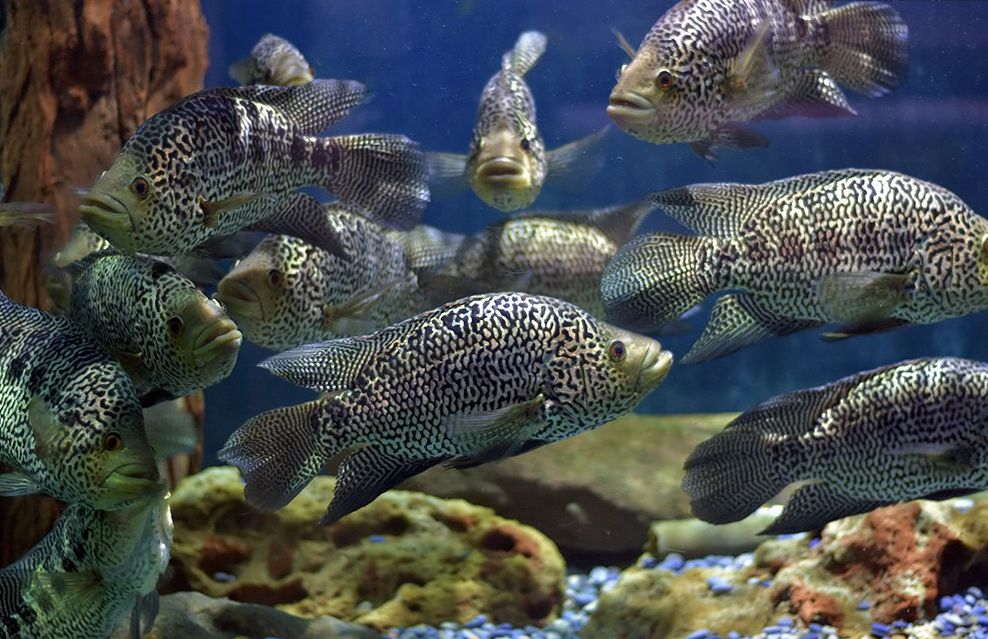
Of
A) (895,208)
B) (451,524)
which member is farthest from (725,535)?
(895,208)

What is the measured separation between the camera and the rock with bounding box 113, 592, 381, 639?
3.72m

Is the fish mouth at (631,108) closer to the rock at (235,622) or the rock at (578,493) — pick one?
the rock at (235,622)

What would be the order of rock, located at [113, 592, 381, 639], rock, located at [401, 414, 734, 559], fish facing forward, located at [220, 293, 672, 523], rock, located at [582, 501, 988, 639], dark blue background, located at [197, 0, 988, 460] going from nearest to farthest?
fish facing forward, located at [220, 293, 672, 523] → rock, located at [113, 592, 381, 639] → rock, located at [582, 501, 988, 639] → rock, located at [401, 414, 734, 559] → dark blue background, located at [197, 0, 988, 460]

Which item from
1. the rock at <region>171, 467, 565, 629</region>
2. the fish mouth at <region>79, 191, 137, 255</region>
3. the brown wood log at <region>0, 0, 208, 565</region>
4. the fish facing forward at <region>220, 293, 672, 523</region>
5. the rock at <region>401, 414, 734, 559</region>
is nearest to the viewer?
the fish mouth at <region>79, 191, 137, 255</region>

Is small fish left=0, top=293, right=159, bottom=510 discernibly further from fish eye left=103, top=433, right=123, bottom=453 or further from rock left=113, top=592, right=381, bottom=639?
rock left=113, top=592, right=381, bottom=639

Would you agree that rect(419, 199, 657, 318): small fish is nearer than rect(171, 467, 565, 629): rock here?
No

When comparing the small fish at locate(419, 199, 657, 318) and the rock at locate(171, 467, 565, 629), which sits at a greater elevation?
the small fish at locate(419, 199, 657, 318)

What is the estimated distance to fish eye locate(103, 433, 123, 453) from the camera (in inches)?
99.4

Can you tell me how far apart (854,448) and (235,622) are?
8.36ft

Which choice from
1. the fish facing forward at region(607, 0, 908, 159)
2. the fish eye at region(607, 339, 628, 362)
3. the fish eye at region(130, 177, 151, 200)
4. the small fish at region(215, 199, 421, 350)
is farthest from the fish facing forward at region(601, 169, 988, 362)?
the fish eye at region(130, 177, 151, 200)

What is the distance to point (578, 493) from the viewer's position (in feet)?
18.4

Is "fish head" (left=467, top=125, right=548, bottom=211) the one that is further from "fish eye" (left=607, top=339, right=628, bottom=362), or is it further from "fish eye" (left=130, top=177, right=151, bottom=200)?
"fish eye" (left=130, top=177, right=151, bottom=200)

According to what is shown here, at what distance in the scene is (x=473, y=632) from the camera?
14.3ft

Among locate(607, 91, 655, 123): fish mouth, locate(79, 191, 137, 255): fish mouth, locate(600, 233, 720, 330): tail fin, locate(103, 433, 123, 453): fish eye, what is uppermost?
locate(607, 91, 655, 123): fish mouth
